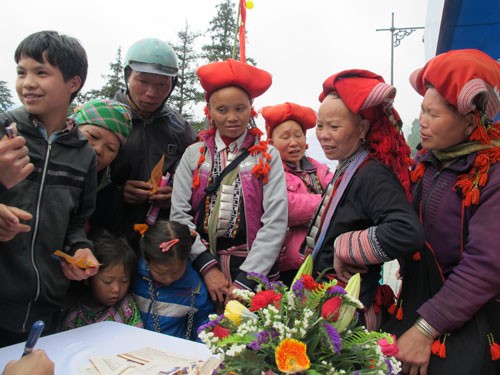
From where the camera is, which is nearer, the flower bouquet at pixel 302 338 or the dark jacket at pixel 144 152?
the flower bouquet at pixel 302 338

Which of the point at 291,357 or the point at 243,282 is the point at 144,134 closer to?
the point at 243,282

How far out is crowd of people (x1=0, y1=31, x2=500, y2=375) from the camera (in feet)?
4.86

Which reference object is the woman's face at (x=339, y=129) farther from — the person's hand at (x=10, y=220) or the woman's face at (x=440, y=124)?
the person's hand at (x=10, y=220)

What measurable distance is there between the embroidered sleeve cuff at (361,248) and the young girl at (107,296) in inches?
46.0

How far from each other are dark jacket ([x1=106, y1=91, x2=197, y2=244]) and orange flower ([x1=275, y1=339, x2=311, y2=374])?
183 centimetres

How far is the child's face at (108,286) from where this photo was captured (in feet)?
6.77

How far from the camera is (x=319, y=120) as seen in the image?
1.87m

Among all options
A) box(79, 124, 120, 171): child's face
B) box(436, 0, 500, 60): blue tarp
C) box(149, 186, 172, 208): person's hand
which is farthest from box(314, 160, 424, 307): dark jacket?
box(436, 0, 500, 60): blue tarp

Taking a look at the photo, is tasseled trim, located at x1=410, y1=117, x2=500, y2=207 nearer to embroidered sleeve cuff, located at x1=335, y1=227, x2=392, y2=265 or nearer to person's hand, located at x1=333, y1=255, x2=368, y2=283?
embroidered sleeve cuff, located at x1=335, y1=227, x2=392, y2=265

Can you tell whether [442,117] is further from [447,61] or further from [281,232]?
[281,232]

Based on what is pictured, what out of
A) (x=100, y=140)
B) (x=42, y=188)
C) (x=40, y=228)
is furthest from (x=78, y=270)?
(x=100, y=140)

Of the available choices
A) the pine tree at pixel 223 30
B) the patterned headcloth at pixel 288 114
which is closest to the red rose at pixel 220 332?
the patterned headcloth at pixel 288 114

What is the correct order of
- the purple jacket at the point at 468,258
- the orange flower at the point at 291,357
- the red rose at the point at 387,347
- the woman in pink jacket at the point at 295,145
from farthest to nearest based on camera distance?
the woman in pink jacket at the point at 295,145 → the purple jacket at the point at 468,258 → the red rose at the point at 387,347 → the orange flower at the point at 291,357

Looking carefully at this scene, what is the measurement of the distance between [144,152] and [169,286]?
2.97 feet
